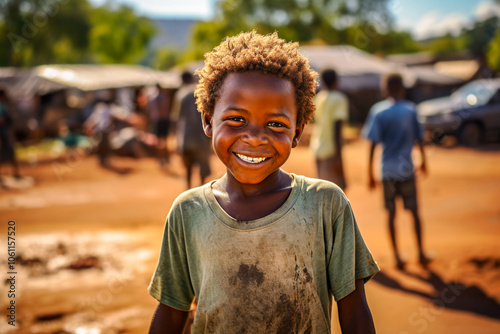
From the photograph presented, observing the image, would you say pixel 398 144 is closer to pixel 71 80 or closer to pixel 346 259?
pixel 346 259

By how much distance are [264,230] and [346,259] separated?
0.86 ft

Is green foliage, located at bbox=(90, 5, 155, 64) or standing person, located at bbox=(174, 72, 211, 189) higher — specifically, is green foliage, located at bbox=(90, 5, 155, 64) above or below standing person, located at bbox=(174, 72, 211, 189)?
above

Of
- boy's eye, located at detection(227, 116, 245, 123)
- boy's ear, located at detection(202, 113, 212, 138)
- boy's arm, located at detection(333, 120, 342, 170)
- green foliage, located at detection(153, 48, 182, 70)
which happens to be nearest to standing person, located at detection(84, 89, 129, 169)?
boy's arm, located at detection(333, 120, 342, 170)

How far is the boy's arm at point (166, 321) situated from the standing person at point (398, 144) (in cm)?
367

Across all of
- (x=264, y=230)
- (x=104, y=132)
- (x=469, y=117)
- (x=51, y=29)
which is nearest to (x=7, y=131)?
(x=104, y=132)

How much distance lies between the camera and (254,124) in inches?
54.3

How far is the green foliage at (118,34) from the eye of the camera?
42.1m

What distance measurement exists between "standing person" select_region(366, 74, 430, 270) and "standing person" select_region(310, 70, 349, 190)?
48cm

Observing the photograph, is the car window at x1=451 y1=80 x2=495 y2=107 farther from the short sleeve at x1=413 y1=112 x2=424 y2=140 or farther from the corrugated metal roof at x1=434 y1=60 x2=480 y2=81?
the corrugated metal roof at x1=434 y1=60 x2=480 y2=81

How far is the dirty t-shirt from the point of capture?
4.41 feet

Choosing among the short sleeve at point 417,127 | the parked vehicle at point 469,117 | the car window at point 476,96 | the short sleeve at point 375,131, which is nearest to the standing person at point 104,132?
the short sleeve at point 375,131

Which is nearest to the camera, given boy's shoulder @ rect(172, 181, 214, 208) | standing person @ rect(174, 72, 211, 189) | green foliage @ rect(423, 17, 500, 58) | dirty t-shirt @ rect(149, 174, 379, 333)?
dirty t-shirt @ rect(149, 174, 379, 333)

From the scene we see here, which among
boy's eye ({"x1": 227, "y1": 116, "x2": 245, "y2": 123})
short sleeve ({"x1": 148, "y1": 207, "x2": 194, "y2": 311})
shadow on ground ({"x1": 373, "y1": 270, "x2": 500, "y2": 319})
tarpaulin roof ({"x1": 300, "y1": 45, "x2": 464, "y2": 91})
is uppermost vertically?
tarpaulin roof ({"x1": 300, "y1": 45, "x2": 464, "y2": 91})

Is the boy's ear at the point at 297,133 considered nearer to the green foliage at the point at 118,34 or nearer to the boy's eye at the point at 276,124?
the boy's eye at the point at 276,124
